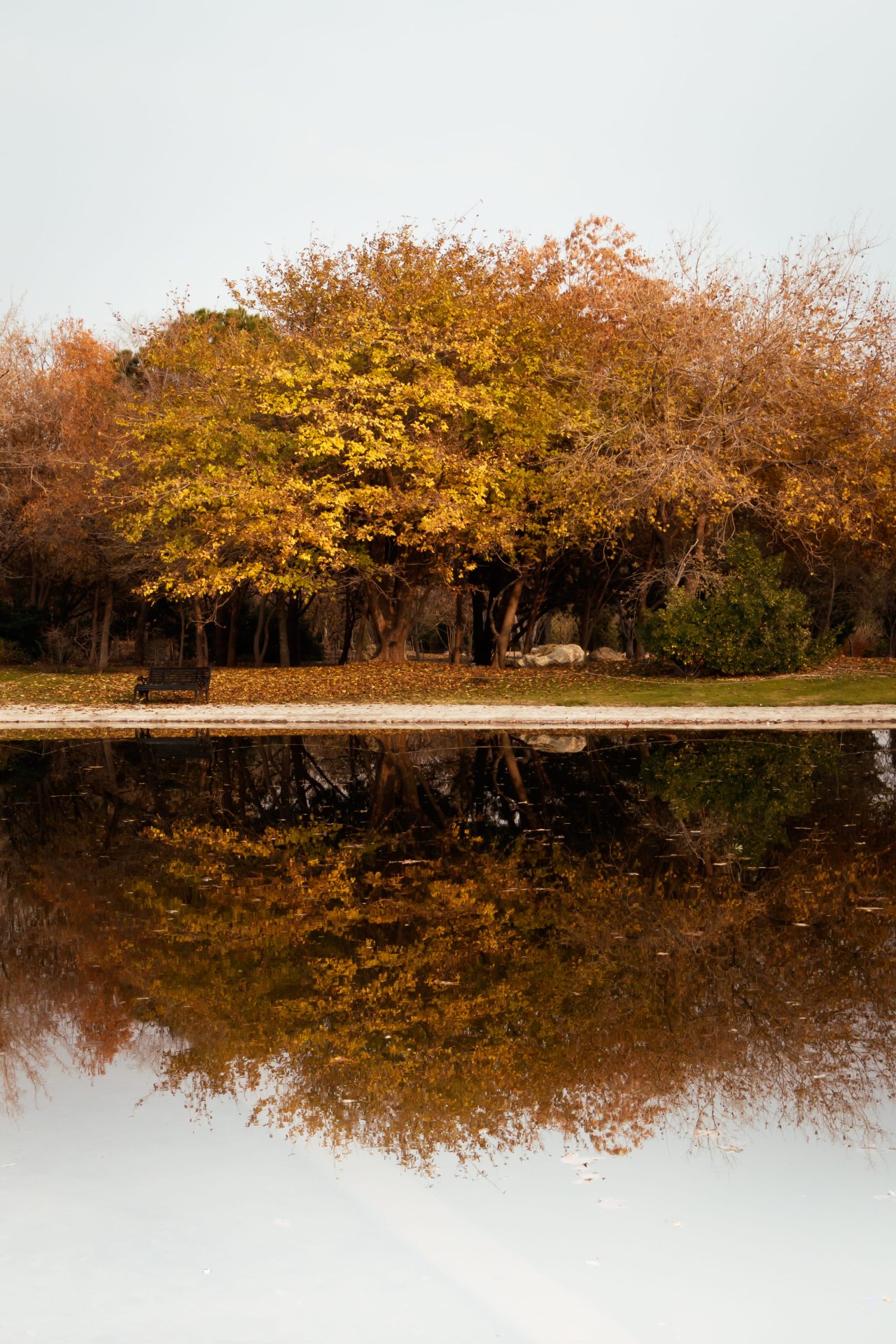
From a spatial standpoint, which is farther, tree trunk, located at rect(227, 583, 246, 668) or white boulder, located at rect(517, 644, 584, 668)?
tree trunk, located at rect(227, 583, 246, 668)

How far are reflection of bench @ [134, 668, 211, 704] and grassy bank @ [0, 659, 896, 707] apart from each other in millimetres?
933

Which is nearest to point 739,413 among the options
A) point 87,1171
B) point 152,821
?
point 152,821

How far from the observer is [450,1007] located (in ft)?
22.6

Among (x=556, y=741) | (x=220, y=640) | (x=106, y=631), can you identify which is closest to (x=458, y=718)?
(x=556, y=741)

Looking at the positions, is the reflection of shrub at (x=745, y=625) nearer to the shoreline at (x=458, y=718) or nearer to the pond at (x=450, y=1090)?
the shoreline at (x=458, y=718)

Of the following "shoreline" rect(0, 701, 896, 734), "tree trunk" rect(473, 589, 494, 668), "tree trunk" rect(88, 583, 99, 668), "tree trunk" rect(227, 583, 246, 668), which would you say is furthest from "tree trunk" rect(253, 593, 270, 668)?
"shoreline" rect(0, 701, 896, 734)

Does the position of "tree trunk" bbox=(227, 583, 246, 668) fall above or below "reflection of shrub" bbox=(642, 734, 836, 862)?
above

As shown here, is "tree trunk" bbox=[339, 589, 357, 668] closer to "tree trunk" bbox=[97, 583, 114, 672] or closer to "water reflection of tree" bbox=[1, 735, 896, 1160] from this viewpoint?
"tree trunk" bbox=[97, 583, 114, 672]

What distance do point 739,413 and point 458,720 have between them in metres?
10.6

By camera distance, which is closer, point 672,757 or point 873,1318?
point 873,1318

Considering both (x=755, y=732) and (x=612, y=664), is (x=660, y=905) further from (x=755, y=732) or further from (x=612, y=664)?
(x=612, y=664)

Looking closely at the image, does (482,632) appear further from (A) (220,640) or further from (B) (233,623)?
(A) (220,640)

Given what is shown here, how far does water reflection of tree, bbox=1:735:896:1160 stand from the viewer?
5746 mm

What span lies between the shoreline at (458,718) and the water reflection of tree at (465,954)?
8156 millimetres
